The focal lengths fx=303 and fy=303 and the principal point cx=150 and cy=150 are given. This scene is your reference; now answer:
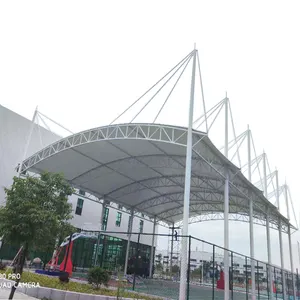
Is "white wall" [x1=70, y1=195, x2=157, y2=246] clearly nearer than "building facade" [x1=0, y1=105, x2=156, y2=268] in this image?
No

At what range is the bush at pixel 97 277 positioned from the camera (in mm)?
13875

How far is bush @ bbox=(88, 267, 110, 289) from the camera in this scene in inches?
546

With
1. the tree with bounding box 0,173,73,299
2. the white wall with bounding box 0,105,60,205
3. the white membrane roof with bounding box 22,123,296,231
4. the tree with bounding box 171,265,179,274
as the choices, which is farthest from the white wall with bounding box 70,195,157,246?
the tree with bounding box 0,173,73,299

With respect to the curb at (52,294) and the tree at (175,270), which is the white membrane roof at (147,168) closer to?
the tree at (175,270)

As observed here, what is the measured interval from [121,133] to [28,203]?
1037 cm

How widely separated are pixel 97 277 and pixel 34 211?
570 centimetres

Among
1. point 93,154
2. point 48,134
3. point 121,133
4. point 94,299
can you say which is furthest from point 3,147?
point 94,299

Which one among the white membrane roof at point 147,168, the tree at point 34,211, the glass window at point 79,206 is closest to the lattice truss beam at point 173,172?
the white membrane roof at point 147,168

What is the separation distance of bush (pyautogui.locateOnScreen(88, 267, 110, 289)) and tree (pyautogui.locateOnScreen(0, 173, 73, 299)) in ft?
13.3

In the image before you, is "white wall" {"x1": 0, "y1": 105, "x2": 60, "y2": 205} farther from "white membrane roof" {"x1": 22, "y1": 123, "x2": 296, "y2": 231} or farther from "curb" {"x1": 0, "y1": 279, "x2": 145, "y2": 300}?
"curb" {"x1": 0, "y1": 279, "x2": 145, "y2": 300}

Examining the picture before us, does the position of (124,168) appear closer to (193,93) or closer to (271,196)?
(193,93)

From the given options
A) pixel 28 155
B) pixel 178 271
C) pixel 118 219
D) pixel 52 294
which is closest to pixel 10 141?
pixel 28 155

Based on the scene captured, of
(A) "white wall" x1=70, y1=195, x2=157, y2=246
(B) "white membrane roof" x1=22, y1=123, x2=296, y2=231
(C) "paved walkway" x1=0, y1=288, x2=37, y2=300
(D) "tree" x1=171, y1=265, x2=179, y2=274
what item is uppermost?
(B) "white membrane roof" x1=22, y1=123, x2=296, y2=231

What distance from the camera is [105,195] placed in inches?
1232
